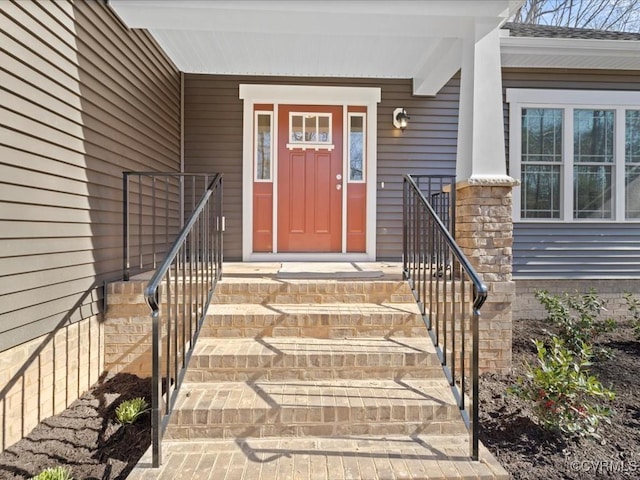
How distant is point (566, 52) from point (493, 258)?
3102mm

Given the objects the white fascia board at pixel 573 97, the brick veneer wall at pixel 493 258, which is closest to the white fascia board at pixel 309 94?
the white fascia board at pixel 573 97

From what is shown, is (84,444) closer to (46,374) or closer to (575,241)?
(46,374)

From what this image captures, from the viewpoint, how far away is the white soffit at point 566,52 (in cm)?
436

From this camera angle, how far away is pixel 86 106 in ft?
9.11

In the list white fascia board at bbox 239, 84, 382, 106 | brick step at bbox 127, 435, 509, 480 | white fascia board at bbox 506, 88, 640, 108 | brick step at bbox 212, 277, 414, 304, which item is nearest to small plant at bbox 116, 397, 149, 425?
brick step at bbox 127, 435, 509, 480

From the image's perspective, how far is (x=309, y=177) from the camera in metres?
4.86

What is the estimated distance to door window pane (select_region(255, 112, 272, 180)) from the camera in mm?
4852

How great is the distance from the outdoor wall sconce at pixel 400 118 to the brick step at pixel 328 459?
3698 mm

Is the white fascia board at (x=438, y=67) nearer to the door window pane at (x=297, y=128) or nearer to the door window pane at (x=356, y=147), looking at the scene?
the door window pane at (x=356, y=147)

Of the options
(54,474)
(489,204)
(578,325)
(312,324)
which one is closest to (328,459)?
(312,324)

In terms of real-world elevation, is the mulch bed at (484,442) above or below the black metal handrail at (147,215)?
below

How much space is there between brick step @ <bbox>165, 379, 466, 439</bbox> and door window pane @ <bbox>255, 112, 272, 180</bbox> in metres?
3.13

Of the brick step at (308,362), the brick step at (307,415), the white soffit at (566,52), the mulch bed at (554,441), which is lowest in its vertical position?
the mulch bed at (554,441)

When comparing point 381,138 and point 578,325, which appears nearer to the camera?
point 578,325
